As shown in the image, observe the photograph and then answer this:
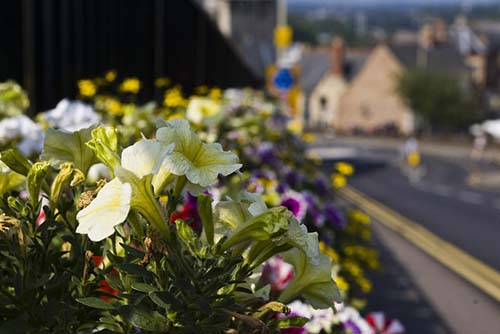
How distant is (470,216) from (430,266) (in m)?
17.0

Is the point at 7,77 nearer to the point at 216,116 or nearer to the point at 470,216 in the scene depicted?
the point at 216,116

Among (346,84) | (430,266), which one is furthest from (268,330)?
(346,84)

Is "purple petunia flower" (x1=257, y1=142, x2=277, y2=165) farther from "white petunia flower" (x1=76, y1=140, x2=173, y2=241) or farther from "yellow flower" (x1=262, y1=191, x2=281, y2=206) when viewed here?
"white petunia flower" (x1=76, y1=140, x2=173, y2=241)

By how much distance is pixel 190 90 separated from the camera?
12.7 m

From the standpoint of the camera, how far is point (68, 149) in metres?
2.07

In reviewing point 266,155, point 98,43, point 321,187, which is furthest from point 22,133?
point 98,43

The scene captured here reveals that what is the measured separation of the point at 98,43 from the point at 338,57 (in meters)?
75.1

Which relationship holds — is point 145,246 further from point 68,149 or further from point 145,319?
point 68,149

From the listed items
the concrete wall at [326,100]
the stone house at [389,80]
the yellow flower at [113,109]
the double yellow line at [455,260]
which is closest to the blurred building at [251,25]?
the double yellow line at [455,260]

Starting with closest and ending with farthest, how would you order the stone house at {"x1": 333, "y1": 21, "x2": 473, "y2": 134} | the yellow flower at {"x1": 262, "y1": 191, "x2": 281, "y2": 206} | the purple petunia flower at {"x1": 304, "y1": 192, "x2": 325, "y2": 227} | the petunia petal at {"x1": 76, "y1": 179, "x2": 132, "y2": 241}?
1. the petunia petal at {"x1": 76, "y1": 179, "x2": 132, "y2": 241}
2. the yellow flower at {"x1": 262, "y1": 191, "x2": 281, "y2": 206}
3. the purple petunia flower at {"x1": 304, "y1": 192, "x2": 325, "y2": 227}
4. the stone house at {"x1": 333, "y1": 21, "x2": 473, "y2": 134}

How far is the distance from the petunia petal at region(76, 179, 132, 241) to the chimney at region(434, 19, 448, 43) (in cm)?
8716

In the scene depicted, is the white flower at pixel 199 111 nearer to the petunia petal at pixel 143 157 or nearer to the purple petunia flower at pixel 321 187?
the purple petunia flower at pixel 321 187

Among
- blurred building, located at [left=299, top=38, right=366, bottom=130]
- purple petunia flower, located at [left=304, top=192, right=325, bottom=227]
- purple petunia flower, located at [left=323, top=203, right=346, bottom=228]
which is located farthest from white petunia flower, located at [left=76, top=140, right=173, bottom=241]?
blurred building, located at [left=299, top=38, right=366, bottom=130]

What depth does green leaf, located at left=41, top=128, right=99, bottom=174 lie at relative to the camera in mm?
2053
